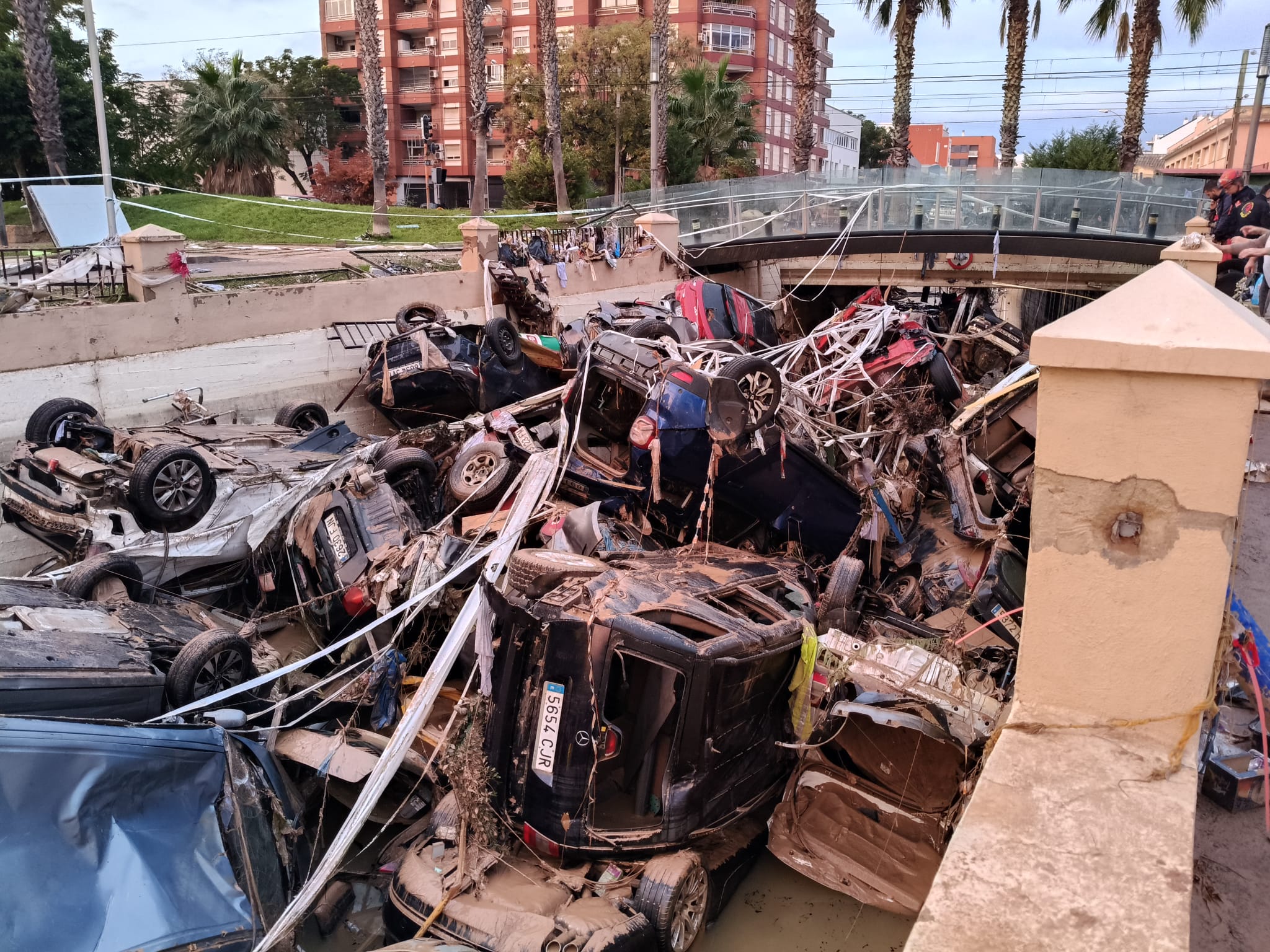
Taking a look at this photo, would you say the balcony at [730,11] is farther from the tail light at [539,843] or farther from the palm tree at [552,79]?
the tail light at [539,843]

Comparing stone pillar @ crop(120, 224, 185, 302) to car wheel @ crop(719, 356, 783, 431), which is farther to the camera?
stone pillar @ crop(120, 224, 185, 302)

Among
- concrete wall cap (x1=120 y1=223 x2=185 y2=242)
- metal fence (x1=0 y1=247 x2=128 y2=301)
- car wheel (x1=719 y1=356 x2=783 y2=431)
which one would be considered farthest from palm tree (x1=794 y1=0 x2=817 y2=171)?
car wheel (x1=719 y1=356 x2=783 y2=431)

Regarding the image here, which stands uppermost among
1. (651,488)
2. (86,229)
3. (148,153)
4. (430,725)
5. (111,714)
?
(148,153)

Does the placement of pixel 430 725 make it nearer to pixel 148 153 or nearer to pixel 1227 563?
pixel 1227 563

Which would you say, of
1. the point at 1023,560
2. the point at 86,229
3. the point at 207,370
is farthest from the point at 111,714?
the point at 86,229

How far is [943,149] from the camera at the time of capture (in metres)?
92.4

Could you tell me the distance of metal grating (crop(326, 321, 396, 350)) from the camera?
47.9 ft

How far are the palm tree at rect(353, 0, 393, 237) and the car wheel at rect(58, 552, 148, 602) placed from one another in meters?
18.4

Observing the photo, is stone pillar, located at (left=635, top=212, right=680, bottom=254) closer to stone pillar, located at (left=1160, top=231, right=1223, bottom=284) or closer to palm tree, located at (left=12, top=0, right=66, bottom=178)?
palm tree, located at (left=12, top=0, right=66, bottom=178)

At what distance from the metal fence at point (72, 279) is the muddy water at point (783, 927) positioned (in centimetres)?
1053

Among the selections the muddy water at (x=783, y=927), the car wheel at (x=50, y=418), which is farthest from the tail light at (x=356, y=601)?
the car wheel at (x=50, y=418)

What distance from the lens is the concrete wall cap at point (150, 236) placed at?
12.5m

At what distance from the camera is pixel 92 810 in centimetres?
422

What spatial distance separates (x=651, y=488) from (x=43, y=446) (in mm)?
6096
